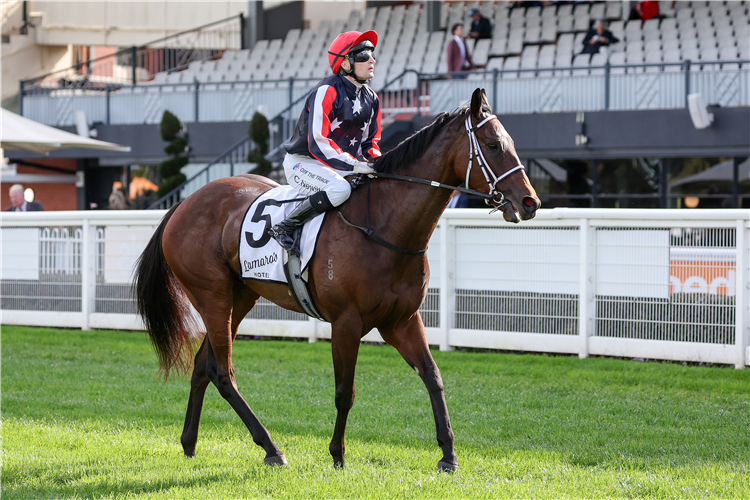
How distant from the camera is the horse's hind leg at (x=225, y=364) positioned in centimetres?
461

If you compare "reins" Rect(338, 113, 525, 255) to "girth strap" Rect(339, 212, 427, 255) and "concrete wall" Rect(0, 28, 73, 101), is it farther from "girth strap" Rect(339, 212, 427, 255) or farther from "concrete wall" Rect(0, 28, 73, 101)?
"concrete wall" Rect(0, 28, 73, 101)

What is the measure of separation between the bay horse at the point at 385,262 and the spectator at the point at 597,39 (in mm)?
13104

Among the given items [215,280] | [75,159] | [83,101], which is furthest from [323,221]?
[75,159]

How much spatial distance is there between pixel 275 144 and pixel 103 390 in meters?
9.44

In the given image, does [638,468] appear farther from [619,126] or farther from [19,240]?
[619,126]

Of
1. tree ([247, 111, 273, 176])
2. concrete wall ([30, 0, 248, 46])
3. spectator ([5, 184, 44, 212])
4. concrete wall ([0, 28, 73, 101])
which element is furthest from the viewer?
concrete wall ([30, 0, 248, 46])

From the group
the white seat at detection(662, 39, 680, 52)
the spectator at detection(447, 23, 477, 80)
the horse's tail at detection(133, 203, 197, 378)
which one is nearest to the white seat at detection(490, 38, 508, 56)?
the spectator at detection(447, 23, 477, 80)

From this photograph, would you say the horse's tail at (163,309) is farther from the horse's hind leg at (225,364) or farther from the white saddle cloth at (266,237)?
the white saddle cloth at (266,237)

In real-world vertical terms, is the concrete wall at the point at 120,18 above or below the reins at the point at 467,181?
above

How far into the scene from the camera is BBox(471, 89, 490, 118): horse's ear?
400 cm

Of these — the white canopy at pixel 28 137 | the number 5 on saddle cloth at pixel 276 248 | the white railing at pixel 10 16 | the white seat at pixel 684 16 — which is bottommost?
the number 5 on saddle cloth at pixel 276 248

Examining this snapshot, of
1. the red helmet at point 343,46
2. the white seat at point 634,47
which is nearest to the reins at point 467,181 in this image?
the red helmet at point 343,46

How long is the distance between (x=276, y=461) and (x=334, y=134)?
69.4 inches

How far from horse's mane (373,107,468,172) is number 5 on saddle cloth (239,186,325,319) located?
491mm
